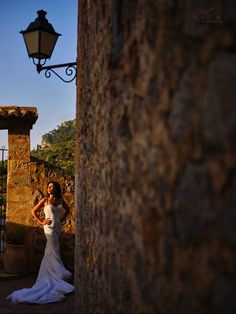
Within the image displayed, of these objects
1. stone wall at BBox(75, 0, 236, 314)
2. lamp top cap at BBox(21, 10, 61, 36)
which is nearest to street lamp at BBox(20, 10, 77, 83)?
lamp top cap at BBox(21, 10, 61, 36)

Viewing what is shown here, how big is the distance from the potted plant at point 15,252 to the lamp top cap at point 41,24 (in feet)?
10.8

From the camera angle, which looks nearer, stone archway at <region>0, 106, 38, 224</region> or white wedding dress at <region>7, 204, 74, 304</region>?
white wedding dress at <region>7, 204, 74, 304</region>

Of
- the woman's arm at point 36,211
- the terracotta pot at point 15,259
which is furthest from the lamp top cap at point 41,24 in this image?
the terracotta pot at point 15,259

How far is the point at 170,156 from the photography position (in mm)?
948

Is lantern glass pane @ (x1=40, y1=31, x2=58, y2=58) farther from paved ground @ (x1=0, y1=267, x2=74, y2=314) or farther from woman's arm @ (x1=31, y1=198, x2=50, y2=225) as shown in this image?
paved ground @ (x1=0, y1=267, x2=74, y2=314)

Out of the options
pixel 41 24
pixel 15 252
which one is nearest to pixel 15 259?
pixel 15 252

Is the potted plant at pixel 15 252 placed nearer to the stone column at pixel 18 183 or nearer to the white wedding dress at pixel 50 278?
the stone column at pixel 18 183

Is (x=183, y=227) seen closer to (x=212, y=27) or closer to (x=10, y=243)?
(x=212, y=27)

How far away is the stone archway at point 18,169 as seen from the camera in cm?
697

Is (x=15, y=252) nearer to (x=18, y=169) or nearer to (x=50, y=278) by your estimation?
(x=50, y=278)

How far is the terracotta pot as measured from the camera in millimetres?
6547

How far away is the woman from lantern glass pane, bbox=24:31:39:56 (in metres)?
2.04

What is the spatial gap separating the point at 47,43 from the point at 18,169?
2.55 m

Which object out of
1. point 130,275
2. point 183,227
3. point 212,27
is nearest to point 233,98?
point 212,27
